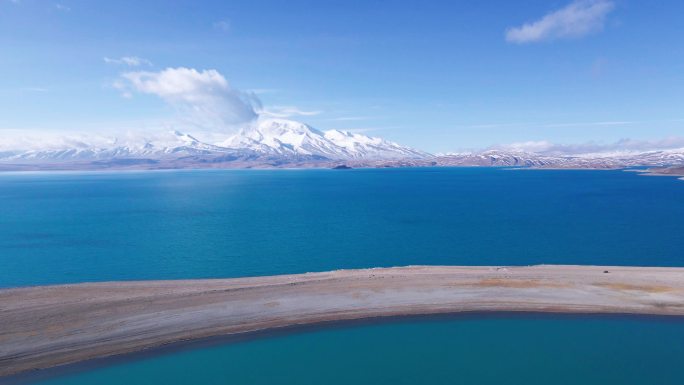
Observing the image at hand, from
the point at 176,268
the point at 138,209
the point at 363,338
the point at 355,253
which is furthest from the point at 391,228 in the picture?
the point at 138,209

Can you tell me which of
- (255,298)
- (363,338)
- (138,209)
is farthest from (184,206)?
(363,338)

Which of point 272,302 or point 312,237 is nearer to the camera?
point 272,302

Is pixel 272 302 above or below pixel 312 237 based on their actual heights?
above

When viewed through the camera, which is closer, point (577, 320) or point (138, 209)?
point (577, 320)

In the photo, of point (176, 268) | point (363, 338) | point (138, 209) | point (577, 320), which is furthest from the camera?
point (138, 209)

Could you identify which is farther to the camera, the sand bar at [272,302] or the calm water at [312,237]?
the calm water at [312,237]

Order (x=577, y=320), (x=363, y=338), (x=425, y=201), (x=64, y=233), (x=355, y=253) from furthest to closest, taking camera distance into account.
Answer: (x=425, y=201) → (x=64, y=233) → (x=355, y=253) → (x=577, y=320) → (x=363, y=338)

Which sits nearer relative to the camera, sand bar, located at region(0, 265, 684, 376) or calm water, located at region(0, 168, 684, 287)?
sand bar, located at region(0, 265, 684, 376)

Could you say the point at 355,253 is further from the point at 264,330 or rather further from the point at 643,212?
the point at 643,212
